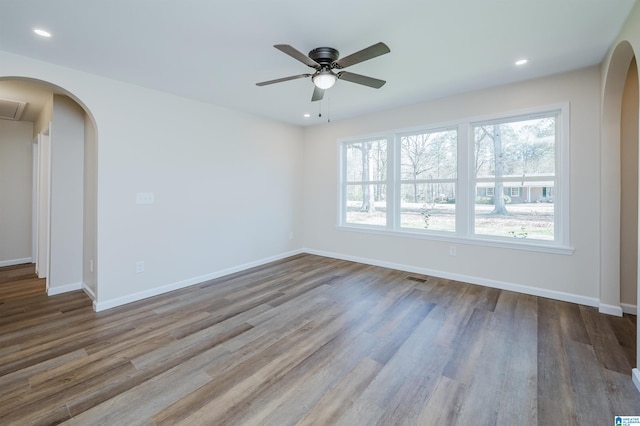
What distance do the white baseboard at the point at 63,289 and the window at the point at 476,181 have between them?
4377mm

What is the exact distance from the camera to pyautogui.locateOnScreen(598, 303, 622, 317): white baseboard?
282 centimetres

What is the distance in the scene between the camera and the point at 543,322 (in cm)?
272

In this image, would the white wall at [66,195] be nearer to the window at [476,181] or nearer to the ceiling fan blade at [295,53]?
the ceiling fan blade at [295,53]

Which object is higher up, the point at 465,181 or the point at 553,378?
the point at 465,181

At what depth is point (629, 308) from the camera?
9.40 ft

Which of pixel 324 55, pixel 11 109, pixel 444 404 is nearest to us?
pixel 444 404

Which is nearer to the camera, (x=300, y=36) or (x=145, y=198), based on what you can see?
(x=300, y=36)

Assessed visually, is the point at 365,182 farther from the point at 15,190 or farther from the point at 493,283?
the point at 15,190

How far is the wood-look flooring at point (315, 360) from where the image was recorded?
5.37 ft

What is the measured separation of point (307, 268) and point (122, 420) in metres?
3.21

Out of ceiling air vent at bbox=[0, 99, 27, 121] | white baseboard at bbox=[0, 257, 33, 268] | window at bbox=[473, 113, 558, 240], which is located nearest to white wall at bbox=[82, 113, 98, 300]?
ceiling air vent at bbox=[0, 99, 27, 121]

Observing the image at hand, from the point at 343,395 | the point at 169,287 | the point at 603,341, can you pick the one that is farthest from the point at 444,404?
the point at 169,287

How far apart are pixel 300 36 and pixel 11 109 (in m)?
5.10

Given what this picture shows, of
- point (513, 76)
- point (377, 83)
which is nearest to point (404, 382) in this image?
point (377, 83)
